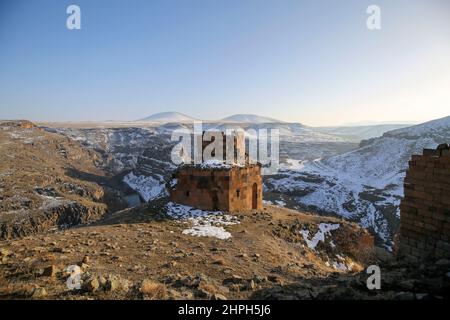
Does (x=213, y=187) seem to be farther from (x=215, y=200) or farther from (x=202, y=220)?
(x=202, y=220)

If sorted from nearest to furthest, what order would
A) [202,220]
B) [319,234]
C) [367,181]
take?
[202,220], [319,234], [367,181]

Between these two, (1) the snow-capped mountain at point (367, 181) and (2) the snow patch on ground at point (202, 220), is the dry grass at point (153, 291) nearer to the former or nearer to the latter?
(2) the snow patch on ground at point (202, 220)

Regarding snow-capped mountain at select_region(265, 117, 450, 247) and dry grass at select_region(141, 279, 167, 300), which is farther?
snow-capped mountain at select_region(265, 117, 450, 247)

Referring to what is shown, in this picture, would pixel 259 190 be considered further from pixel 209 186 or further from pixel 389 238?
pixel 389 238

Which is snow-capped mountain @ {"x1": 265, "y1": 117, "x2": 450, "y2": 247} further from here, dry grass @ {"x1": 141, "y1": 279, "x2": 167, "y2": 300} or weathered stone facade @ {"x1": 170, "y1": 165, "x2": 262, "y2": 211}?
dry grass @ {"x1": 141, "y1": 279, "x2": 167, "y2": 300}

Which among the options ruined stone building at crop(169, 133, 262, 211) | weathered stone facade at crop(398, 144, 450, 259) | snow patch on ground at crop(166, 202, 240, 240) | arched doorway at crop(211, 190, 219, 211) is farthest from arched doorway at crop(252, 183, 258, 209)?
weathered stone facade at crop(398, 144, 450, 259)

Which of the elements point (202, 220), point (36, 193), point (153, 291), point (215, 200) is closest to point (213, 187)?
point (215, 200)
